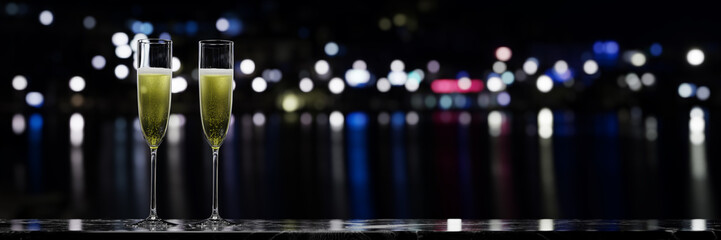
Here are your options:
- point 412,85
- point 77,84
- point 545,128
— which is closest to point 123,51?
point 77,84

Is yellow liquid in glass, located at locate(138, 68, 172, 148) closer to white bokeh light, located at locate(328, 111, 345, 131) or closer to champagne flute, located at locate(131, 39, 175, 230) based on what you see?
champagne flute, located at locate(131, 39, 175, 230)

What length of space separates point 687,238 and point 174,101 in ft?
146

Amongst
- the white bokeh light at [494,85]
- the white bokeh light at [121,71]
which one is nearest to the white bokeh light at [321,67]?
the white bokeh light at [494,85]

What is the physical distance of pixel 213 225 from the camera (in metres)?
1.71

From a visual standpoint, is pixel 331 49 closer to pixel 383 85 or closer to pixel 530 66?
pixel 383 85

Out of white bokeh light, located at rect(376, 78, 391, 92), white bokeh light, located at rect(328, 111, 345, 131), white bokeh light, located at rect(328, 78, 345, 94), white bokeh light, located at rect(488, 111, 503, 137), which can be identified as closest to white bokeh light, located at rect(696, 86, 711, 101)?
white bokeh light, located at rect(376, 78, 391, 92)

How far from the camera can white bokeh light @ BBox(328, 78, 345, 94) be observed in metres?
53.2

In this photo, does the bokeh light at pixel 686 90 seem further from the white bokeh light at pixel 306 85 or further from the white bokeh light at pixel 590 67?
the white bokeh light at pixel 306 85

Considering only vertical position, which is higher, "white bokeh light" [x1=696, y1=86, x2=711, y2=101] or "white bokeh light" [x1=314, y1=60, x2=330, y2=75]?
"white bokeh light" [x1=314, y1=60, x2=330, y2=75]

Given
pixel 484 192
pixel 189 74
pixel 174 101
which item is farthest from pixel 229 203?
pixel 189 74

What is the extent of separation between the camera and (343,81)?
179 feet

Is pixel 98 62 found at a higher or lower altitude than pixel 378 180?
higher

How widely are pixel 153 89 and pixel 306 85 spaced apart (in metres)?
51.0

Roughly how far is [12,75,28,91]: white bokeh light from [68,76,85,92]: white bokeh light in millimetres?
2566
